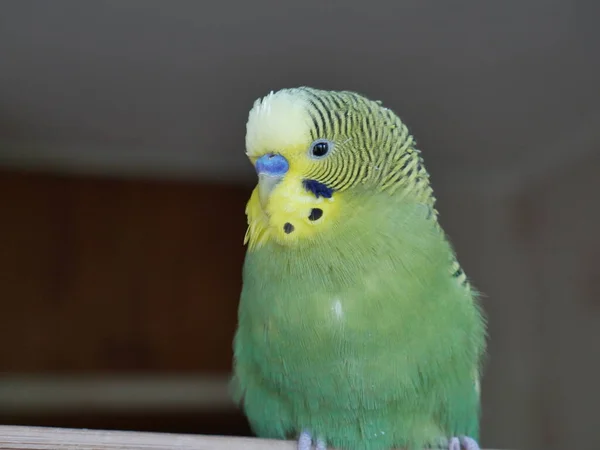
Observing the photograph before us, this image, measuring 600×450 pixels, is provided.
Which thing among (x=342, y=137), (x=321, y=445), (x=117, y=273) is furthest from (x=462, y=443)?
(x=117, y=273)

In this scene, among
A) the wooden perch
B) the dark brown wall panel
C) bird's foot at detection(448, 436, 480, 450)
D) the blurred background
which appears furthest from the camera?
the dark brown wall panel

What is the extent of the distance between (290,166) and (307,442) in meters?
0.66

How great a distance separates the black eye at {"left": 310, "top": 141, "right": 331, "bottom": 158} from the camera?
4.70 ft

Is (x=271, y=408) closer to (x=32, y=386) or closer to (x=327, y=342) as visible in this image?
(x=327, y=342)

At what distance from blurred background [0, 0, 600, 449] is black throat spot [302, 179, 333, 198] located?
1.39 metres

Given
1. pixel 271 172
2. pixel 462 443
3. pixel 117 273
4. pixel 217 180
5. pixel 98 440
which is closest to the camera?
pixel 98 440

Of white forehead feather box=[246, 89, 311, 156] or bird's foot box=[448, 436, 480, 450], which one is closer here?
white forehead feather box=[246, 89, 311, 156]

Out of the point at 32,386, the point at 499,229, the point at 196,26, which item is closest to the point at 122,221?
the point at 32,386

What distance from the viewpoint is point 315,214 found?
1467 millimetres

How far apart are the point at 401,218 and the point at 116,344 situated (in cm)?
335

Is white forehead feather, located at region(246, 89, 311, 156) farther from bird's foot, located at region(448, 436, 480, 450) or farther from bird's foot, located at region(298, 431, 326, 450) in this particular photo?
bird's foot, located at region(448, 436, 480, 450)

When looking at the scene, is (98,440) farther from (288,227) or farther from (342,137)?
(342,137)

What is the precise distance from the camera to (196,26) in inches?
108

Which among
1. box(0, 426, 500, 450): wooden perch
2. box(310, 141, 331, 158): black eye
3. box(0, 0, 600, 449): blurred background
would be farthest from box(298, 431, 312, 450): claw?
box(0, 0, 600, 449): blurred background
